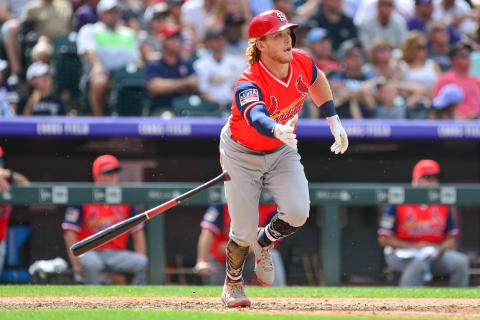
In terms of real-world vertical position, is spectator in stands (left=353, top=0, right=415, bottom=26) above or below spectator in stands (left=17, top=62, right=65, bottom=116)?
above

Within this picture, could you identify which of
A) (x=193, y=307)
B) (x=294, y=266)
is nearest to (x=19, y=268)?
(x=294, y=266)

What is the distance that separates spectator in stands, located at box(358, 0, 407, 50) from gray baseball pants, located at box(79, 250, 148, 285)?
4.23 m

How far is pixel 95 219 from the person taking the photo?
7520mm

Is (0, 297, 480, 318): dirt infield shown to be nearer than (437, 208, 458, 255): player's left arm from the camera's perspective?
Yes

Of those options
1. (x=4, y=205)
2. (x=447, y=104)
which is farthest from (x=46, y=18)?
(x=447, y=104)

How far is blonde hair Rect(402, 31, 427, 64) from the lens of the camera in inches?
379

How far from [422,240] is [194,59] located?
10.6ft

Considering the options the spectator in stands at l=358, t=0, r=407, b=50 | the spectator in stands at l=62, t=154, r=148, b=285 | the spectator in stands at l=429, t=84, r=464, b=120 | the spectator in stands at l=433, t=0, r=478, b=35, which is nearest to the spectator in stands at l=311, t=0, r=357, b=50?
the spectator in stands at l=358, t=0, r=407, b=50

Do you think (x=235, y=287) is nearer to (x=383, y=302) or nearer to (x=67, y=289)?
(x=383, y=302)

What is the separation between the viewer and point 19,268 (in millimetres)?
7805

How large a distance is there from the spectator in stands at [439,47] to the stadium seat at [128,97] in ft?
11.9

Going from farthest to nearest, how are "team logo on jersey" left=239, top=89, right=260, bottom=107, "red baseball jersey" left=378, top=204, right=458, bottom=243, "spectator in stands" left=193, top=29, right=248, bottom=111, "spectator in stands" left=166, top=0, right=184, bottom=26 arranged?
"spectator in stands" left=166, top=0, right=184, bottom=26, "spectator in stands" left=193, top=29, right=248, bottom=111, "red baseball jersey" left=378, top=204, right=458, bottom=243, "team logo on jersey" left=239, top=89, right=260, bottom=107

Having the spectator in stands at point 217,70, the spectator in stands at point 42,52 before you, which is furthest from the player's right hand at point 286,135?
the spectator in stands at point 42,52

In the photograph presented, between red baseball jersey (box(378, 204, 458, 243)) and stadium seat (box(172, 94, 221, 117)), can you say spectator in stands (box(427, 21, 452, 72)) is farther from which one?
stadium seat (box(172, 94, 221, 117))
